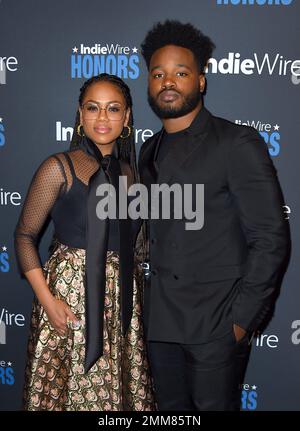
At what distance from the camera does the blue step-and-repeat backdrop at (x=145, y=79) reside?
2.59 metres

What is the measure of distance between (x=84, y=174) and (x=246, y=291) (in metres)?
0.93

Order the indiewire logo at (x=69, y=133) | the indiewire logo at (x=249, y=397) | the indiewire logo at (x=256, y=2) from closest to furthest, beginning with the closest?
the indiewire logo at (x=256, y=2)
the indiewire logo at (x=69, y=133)
the indiewire logo at (x=249, y=397)

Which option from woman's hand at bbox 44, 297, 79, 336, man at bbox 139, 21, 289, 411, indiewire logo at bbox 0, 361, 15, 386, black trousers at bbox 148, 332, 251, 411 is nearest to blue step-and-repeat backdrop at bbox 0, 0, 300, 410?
man at bbox 139, 21, 289, 411

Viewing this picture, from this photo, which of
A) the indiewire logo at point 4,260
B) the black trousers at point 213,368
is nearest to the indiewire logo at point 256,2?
the black trousers at point 213,368

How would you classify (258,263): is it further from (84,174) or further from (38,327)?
(38,327)

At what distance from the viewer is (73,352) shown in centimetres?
216

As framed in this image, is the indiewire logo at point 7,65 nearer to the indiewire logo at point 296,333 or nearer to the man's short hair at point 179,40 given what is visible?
the man's short hair at point 179,40

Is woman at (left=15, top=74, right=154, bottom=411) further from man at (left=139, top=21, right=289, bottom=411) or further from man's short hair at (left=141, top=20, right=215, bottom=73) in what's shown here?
man's short hair at (left=141, top=20, right=215, bottom=73)

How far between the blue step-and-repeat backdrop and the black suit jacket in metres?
0.58

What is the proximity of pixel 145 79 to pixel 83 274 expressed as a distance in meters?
1.28

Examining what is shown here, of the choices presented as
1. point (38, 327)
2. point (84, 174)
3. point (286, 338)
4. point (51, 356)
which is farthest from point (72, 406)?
point (286, 338)

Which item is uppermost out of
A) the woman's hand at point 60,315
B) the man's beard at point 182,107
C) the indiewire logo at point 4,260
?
the man's beard at point 182,107

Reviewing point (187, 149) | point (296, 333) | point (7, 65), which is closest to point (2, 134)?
point (7, 65)

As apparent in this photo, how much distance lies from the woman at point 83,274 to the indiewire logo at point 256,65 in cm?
72
